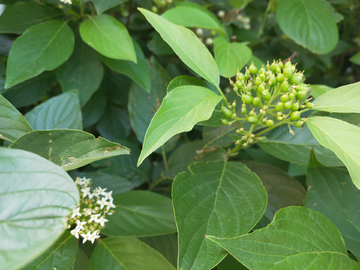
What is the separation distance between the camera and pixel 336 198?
2.09 feet

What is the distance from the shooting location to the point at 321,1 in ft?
3.59

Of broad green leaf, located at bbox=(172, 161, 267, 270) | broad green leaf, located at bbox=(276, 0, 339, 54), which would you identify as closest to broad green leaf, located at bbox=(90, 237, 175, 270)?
broad green leaf, located at bbox=(172, 161, 267, 270)

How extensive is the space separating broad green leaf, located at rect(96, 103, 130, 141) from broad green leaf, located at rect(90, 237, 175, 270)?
54 cm

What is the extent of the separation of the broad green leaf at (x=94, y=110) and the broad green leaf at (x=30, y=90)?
17 cm

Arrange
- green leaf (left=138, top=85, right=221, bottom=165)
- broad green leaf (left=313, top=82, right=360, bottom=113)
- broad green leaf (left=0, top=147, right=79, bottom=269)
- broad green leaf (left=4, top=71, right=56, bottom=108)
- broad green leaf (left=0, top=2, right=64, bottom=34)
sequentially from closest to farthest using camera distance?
broad green leaf (left=0, top=147, right=79, bottom=269) → green leaf (left=138, top=85, right=221, bottom=165) → broad green leaf (left=313, top=82, right=360, bottom=113) → broad green leaf (left=0, top=2, right=64, bottom=34) → broad green leaf (left=4, top=71, right=56, bottom=108)

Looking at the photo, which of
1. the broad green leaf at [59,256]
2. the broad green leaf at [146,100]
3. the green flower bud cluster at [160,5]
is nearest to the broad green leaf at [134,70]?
the broad green leaf at [146,100]

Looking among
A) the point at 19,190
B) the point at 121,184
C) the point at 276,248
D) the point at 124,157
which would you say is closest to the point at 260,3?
the point at 124,157

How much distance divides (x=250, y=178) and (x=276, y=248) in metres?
0.21

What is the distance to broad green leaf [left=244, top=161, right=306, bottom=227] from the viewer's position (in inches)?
29.3

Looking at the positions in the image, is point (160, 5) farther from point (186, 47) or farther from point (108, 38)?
point (186, 47)

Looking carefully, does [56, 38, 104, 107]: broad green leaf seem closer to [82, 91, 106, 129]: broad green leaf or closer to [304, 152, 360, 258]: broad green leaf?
[82, 91, 106, 129]: broad green leaf

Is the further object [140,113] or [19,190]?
[140,113]

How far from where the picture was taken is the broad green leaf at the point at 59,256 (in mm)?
561

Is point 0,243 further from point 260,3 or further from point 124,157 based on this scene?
point 260,3
